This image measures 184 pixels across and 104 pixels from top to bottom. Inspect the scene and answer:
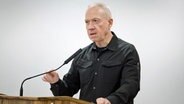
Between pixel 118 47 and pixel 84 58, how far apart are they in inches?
10.0

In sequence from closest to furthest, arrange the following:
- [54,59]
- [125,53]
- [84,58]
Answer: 1. [125,53]
2. [84,58]
3. [54,59]

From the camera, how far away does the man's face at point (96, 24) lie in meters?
2.11

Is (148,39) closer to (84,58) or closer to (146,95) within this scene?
(146,95)

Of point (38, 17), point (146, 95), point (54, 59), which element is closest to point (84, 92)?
point (146, 95)

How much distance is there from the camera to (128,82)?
1.93 metres

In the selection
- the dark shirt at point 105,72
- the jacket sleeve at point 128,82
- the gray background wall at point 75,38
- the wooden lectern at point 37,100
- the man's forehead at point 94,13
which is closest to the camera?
the wooden lectern at point 37,100

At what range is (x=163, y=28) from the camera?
3.07 meters

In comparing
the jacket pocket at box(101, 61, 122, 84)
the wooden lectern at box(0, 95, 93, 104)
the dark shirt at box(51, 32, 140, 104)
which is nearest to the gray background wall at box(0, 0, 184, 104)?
the dark shirt at box(51, 32, 140, 104)

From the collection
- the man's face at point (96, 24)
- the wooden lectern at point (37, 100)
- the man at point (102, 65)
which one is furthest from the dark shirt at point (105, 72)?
the wooden lectern at point (37, 100)

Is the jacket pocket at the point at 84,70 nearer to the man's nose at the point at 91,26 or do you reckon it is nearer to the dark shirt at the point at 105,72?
the dark shirt at the point at 105,72

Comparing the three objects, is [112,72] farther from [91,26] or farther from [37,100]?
[37,100]

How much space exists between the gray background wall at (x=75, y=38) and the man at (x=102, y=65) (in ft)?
3.13

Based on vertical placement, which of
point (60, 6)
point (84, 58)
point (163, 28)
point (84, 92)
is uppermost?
point (60, 6)

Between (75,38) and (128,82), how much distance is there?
1.52 meters
